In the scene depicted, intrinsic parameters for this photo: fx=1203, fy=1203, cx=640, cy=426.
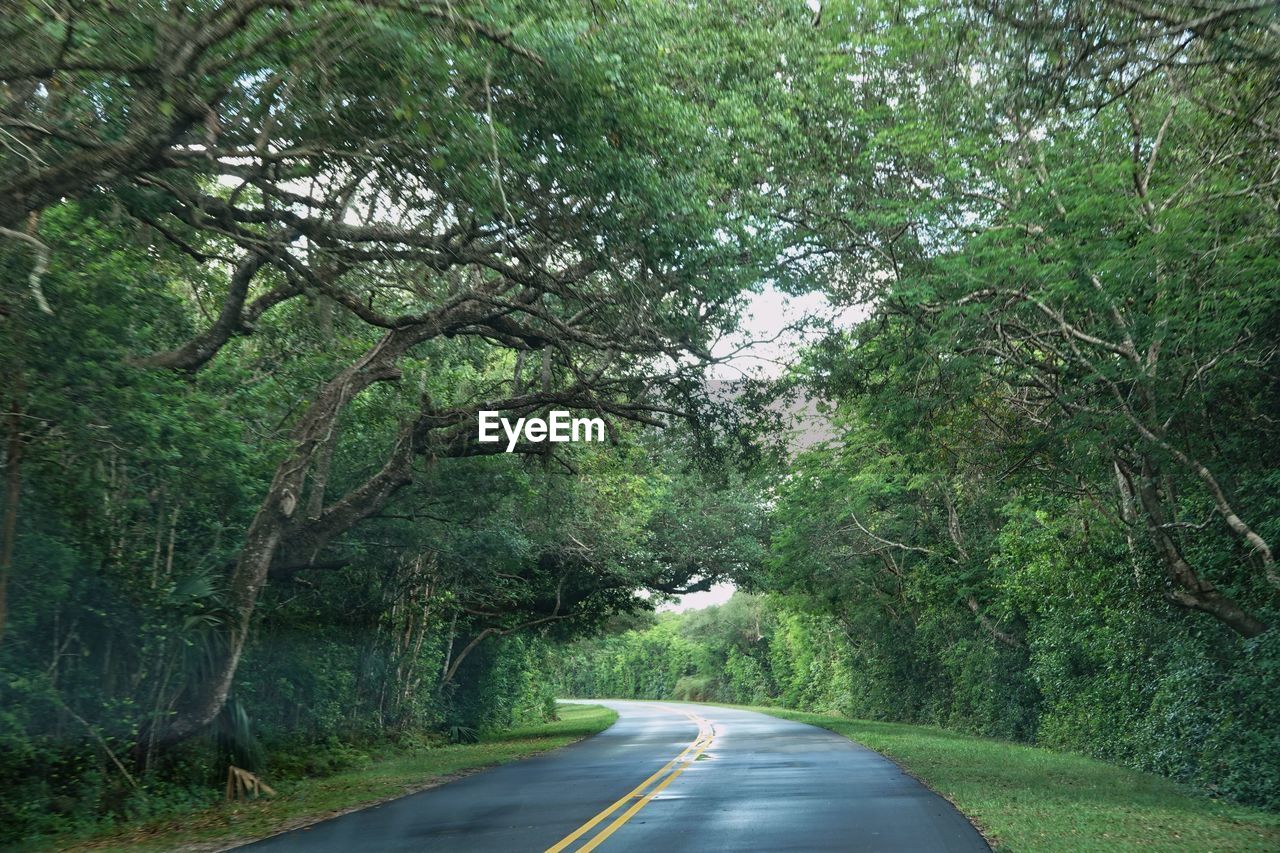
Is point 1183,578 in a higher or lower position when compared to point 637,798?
higher

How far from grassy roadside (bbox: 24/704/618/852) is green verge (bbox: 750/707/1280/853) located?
296 inches

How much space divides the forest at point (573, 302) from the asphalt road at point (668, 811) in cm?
322

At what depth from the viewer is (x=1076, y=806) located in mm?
14180

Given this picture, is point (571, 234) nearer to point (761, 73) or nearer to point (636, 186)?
point (636, 186)

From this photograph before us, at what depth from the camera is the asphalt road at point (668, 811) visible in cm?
1120

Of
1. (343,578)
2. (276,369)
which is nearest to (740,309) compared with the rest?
(276,369)

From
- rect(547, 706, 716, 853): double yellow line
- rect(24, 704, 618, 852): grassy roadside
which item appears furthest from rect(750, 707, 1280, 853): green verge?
rect(24, 704, 618, 852): grassy roadside

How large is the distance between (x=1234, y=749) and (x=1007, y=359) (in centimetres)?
589

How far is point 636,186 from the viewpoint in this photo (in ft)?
37.7

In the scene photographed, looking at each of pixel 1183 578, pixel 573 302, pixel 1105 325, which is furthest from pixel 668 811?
pixel 1105 325

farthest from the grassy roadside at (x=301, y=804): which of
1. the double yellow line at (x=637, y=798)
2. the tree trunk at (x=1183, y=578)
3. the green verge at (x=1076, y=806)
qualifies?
the tree trunk at (x=1183, y=578)

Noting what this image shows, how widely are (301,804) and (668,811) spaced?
492 centimetres

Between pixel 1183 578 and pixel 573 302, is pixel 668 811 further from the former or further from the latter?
pixel 1183 578

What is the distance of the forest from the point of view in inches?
409
